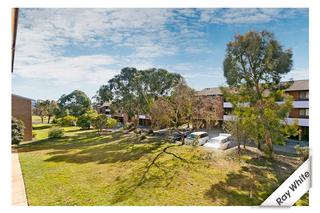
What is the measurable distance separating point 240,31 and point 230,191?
3713 millimetres

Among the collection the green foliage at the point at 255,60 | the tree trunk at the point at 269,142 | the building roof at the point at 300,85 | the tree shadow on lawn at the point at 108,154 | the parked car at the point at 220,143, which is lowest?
the tree shadow on lawn at the point at 108,154

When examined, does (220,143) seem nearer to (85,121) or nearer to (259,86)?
(259,86)

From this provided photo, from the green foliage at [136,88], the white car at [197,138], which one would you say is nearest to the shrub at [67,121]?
the green foliage at [136,88]

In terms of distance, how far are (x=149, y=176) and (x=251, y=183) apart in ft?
6.37

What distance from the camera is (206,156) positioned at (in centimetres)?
595

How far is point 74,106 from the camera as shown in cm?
1148

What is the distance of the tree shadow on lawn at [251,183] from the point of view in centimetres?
379

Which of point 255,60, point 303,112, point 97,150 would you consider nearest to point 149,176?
point 97,150

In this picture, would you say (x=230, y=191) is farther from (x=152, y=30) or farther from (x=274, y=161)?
(x=152, y=30)

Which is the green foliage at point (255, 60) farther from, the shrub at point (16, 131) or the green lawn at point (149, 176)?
the shrub at point (16, 131)

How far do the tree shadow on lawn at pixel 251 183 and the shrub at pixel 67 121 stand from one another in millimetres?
8512

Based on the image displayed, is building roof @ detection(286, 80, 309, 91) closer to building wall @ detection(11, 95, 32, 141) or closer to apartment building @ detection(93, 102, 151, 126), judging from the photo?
apartment building @ detection(93, 102, 151, 126)

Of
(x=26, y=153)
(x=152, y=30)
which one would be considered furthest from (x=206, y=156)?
(x=26, y=153)

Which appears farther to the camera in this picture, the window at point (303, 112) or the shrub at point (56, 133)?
the shrub at point (56, 133)
